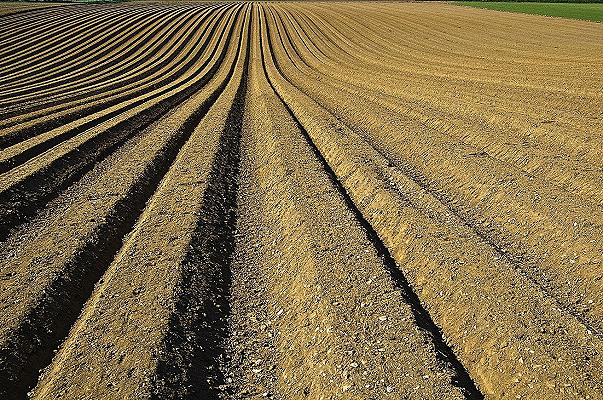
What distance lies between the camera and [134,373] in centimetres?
452

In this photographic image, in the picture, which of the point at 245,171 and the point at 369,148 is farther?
the point at 369,148

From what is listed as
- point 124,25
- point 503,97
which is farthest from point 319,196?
point 124,25

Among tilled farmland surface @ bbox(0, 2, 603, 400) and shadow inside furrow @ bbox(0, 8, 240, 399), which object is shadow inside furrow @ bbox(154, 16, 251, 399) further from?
shadow inside furrow @ bbox(0, 8, 240, 399)

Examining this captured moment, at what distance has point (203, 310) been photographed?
5.54 m

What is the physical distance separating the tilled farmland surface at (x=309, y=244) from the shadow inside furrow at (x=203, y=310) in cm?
3

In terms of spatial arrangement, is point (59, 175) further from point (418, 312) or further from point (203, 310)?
point (418, 312)

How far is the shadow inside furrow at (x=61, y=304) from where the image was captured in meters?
4.61

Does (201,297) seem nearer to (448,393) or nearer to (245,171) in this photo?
(448,393)

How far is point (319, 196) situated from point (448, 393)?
14.8 ft

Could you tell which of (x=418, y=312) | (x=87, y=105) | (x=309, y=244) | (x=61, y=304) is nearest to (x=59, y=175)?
(x=61, y=304)

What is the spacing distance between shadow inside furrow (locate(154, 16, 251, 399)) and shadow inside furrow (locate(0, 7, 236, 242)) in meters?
2.67

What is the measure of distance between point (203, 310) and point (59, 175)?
5.31 meters

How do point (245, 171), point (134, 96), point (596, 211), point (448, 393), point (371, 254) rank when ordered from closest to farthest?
point (448, 393), point (371, 254), point (596, 211), point (245, 171), point (134, 96)

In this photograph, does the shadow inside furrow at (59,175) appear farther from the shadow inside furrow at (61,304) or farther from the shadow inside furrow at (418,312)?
the shadow inside furrow at (418,312)
